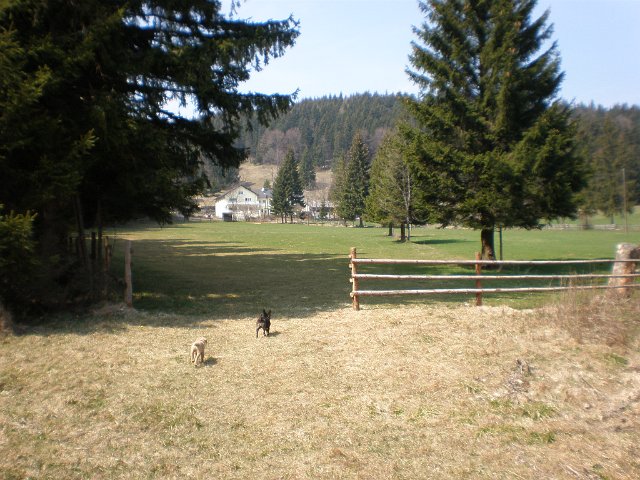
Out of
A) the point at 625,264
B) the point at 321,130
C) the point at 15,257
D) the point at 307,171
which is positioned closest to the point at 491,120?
the point at 625,264

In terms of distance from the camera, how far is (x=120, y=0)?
10.8m

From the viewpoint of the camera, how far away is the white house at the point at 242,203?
115m

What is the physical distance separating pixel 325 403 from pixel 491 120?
1682 centimetres

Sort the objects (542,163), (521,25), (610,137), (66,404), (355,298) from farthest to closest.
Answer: (610,137) < (521,25) < (542,163) < (355,298) < (66,404)

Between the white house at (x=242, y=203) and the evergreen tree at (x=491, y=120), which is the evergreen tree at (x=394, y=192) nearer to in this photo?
the evergreen tree at (x=491, y=120)

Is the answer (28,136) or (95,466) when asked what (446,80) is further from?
(95,466)

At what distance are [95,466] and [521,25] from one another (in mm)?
21213

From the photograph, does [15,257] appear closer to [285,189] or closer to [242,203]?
[285,189]

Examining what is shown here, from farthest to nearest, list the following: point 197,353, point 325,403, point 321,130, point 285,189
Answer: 1. point 321,130
2. point 285,189
3. point 197,353
4. point 325,403

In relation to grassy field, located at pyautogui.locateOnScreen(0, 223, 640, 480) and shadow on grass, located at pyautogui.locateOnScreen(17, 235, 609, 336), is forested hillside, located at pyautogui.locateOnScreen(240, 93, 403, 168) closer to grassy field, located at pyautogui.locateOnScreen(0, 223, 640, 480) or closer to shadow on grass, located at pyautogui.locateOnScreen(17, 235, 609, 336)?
shadow on grass, located at pyautogui.locateOnScreen(17, 235, 609, 336)

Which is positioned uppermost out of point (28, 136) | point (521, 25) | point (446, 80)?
point (521, 25)

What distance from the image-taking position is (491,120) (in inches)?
762

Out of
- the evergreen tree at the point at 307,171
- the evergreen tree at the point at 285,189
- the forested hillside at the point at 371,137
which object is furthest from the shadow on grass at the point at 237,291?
the evergreen tree at the point at 307,171

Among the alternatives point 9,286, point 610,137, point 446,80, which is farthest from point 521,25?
point 610,137
